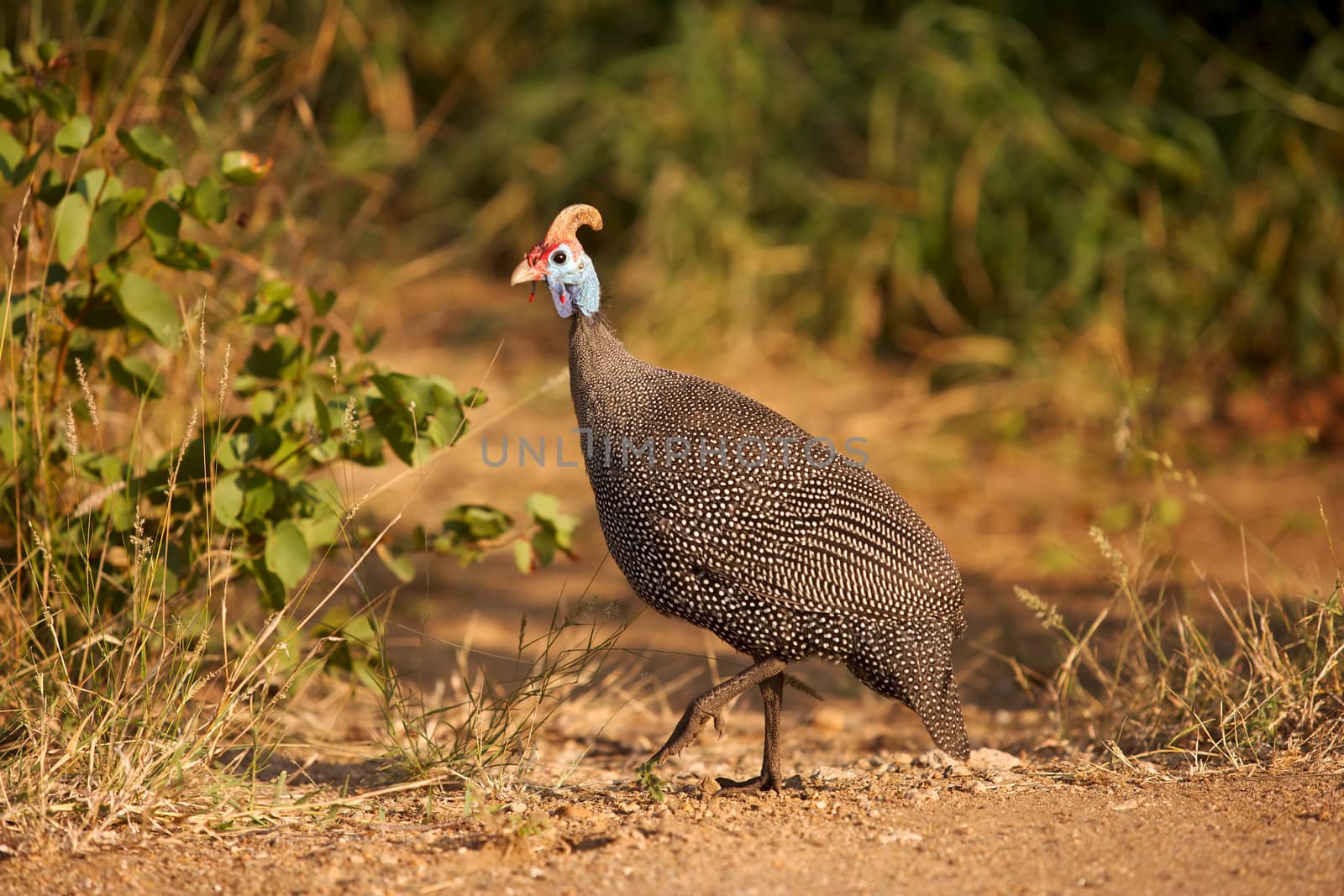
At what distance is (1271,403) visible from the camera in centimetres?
631

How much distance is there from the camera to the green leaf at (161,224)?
332 centimetres

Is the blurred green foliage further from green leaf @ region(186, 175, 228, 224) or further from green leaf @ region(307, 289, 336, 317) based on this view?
green leaf @ region(186, 175, 228, 224)

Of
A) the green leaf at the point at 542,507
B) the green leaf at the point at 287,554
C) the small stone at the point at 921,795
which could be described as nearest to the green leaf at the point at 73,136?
the green leaf at the point at 287,554

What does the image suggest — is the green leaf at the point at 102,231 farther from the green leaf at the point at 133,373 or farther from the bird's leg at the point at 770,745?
the bird's leg at the point at 770,745

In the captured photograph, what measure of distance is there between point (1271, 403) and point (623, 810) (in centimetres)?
456

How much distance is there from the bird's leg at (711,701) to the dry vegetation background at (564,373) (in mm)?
153

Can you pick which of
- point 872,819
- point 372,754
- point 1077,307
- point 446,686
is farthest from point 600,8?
point 872,819

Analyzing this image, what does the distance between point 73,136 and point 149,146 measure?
0.17 m

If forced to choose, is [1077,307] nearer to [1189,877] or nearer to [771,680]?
[771,680]

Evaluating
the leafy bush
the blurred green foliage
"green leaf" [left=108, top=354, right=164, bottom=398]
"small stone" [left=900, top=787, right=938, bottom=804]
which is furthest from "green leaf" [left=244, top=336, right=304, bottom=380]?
the blurred green foliage

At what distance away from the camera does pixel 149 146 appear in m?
3.30

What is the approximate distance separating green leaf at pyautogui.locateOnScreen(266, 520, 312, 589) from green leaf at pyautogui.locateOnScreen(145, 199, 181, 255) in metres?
0.75

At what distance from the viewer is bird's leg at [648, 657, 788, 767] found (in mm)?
3102

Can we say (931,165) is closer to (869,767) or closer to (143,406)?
(869,767)
